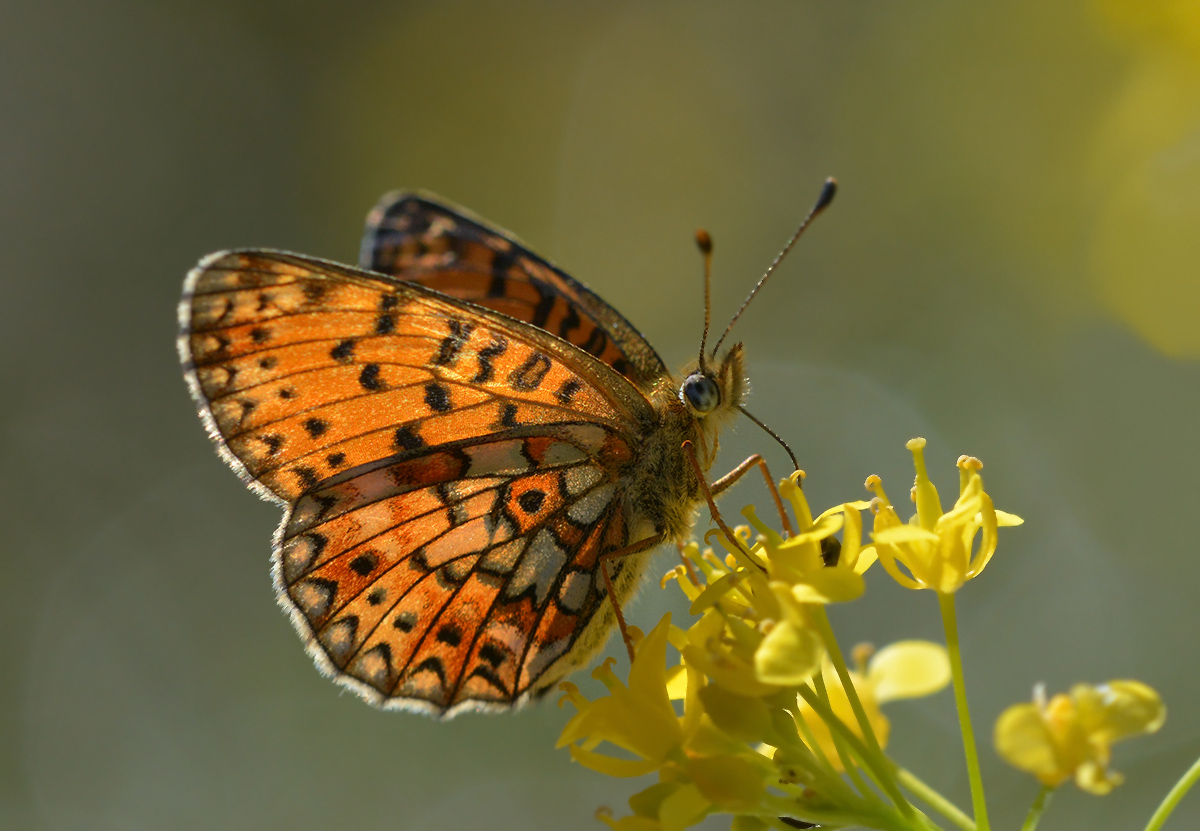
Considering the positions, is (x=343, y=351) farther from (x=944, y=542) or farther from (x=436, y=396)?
(x=944, y=542)

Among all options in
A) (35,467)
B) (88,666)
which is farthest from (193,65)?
(88,666)

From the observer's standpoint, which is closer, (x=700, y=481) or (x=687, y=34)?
(x=700, y=481)

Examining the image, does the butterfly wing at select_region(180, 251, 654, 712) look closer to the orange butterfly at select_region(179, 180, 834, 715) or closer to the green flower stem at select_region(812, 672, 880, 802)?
the orange butterfly at select_region(179, 180, 834, 715)

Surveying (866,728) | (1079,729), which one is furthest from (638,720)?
(1079,729)

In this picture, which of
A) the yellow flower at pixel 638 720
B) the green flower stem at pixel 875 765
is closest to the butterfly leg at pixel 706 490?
the yellow flower at pixel 638 720

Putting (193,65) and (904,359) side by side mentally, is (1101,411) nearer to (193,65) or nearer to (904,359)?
(904,359)

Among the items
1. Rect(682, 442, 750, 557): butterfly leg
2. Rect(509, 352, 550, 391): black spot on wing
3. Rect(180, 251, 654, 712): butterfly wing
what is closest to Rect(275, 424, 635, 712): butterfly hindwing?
Rect(180, 251, 654, 712): butterfly wing

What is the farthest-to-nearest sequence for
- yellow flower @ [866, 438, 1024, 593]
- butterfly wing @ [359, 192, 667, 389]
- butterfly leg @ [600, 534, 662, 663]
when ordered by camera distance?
butterfly wing @ [359, 192, 667, 389] < butterfly leg @ [600, 534, 662, 663] < yellow flower @ [866, 438, 1024, 593]
